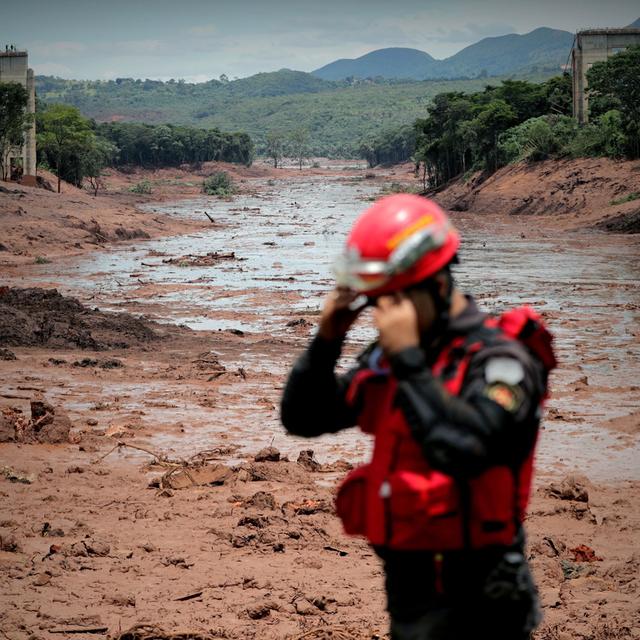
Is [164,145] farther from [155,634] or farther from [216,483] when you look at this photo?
[155,634]

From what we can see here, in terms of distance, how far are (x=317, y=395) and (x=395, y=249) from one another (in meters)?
0.47

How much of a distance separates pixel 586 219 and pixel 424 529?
3690 centimetres

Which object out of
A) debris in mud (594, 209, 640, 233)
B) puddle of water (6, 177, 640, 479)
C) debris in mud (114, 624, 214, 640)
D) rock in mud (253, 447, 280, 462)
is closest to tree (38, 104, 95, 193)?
puddle of water (6, 177, 640, 479)

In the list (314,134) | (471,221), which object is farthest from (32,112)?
(314,134)

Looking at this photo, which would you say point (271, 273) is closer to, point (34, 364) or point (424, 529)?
point (34, 364)

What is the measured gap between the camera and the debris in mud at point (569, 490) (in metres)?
7.42

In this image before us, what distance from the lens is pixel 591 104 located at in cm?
4981

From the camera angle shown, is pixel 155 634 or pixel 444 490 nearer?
pixel 444 490

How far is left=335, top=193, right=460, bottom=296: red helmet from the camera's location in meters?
2.28

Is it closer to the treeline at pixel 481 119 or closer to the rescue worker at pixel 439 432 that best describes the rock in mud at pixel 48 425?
the rescue worker at pixel 439 432

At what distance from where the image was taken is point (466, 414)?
2148mm

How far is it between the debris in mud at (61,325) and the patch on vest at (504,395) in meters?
12.5

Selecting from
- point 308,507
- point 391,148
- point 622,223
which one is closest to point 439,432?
point 308,507

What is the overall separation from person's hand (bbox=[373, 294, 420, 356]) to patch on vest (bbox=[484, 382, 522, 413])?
0.62 feet
